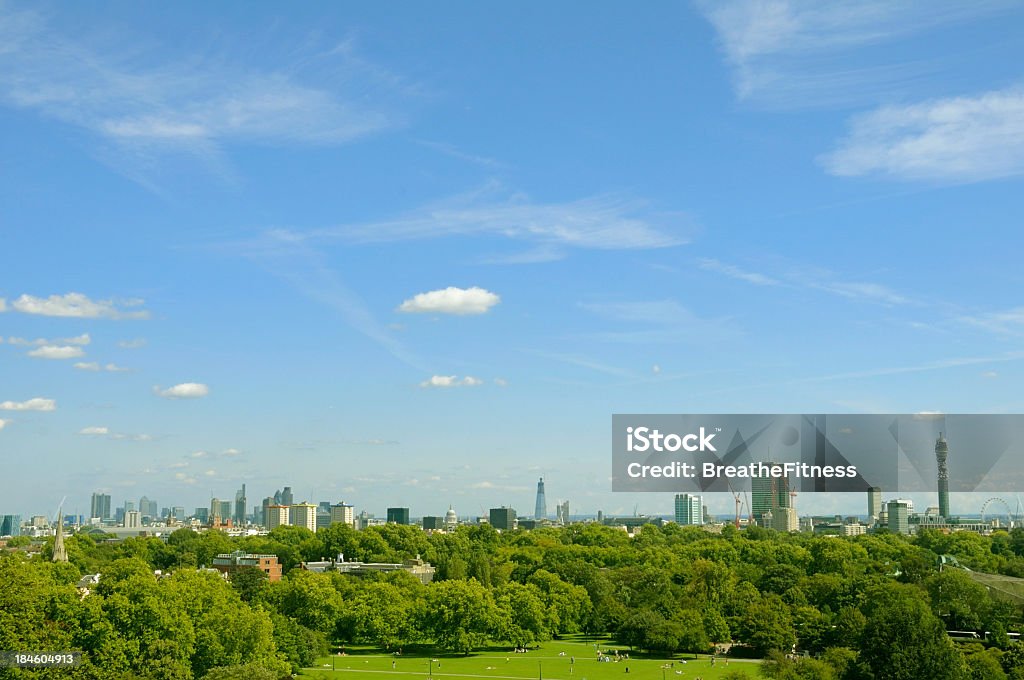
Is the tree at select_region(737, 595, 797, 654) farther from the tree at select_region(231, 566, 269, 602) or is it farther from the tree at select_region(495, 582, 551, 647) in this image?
the tree at select_region(231, 566, 269, 602)

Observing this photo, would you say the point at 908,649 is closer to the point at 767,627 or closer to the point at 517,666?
the point at 767,627

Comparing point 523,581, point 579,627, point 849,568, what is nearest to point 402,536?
point 523,581

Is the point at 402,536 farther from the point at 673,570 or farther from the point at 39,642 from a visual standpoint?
the point at 39,642

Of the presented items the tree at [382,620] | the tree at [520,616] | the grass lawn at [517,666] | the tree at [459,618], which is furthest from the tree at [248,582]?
the tree at [520,616]

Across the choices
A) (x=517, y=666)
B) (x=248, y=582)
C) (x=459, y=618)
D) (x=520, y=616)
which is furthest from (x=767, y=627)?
A: (x=248, y=582)

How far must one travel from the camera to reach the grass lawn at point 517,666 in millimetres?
58594

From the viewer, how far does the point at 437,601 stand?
70688mm

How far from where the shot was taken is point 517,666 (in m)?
62.4

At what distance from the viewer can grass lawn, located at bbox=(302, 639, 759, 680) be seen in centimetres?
5859

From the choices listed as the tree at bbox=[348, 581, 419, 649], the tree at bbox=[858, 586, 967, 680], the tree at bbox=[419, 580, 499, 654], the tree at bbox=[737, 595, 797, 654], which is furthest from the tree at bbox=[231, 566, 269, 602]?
the tree at bbox=[858, 586, 967, 680]

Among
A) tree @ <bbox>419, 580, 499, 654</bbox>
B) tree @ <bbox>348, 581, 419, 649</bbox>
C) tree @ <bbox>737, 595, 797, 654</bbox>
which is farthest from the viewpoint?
tree @ <bbox>348, 581, 419, 649</bbox>

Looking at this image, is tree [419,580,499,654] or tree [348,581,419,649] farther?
tree [348,581,419,649]

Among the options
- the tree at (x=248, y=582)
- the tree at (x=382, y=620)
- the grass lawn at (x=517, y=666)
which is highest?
the tree at (x=248, y=582)

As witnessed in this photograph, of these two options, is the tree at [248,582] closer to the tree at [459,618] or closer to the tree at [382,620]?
the tree at [382,620]
